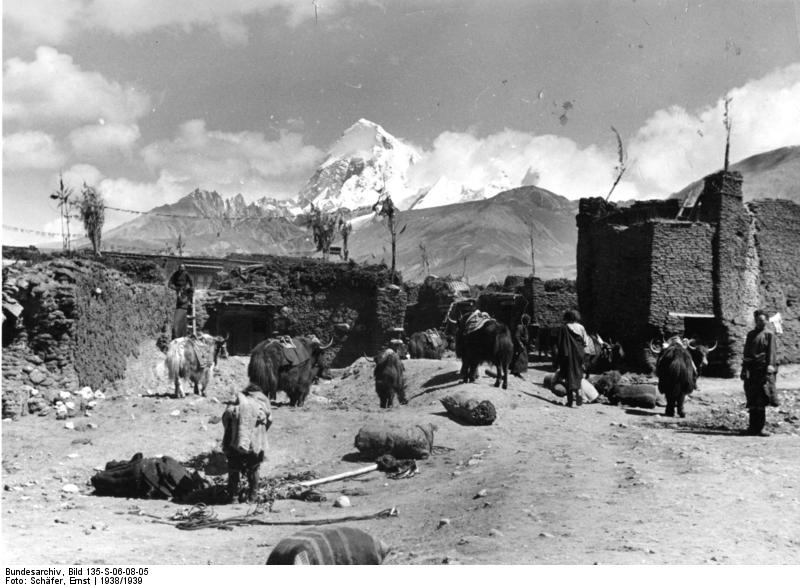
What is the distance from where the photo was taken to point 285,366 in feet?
39.5

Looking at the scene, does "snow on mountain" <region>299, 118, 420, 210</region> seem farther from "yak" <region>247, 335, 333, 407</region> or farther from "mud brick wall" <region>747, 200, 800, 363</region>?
"mud brick wall" <region>747, 200, 800, 363</region>

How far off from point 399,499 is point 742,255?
14.9 meters

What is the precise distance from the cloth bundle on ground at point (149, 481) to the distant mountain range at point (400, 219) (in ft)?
12.0

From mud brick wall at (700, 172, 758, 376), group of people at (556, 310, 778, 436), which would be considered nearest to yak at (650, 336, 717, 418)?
group of people at (556, 310, 778, 436)

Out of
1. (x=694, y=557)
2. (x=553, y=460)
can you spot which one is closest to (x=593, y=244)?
(x=553, y=460)

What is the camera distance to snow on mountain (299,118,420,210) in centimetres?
913

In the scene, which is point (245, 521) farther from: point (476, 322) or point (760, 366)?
point (476, 322)

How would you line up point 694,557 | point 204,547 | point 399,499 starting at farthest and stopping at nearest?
point 399,499 < point 204,547 < point 694,557

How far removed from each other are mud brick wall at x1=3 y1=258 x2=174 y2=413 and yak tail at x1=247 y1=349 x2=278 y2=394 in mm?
2623

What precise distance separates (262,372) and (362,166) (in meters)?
3.64

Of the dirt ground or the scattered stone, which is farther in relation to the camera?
the scattered stone

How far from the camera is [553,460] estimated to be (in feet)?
26.5

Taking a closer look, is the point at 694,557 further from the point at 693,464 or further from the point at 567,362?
the point at 567,362

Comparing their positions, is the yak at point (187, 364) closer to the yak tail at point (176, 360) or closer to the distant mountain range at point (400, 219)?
the yak tail at point (176, 360)
